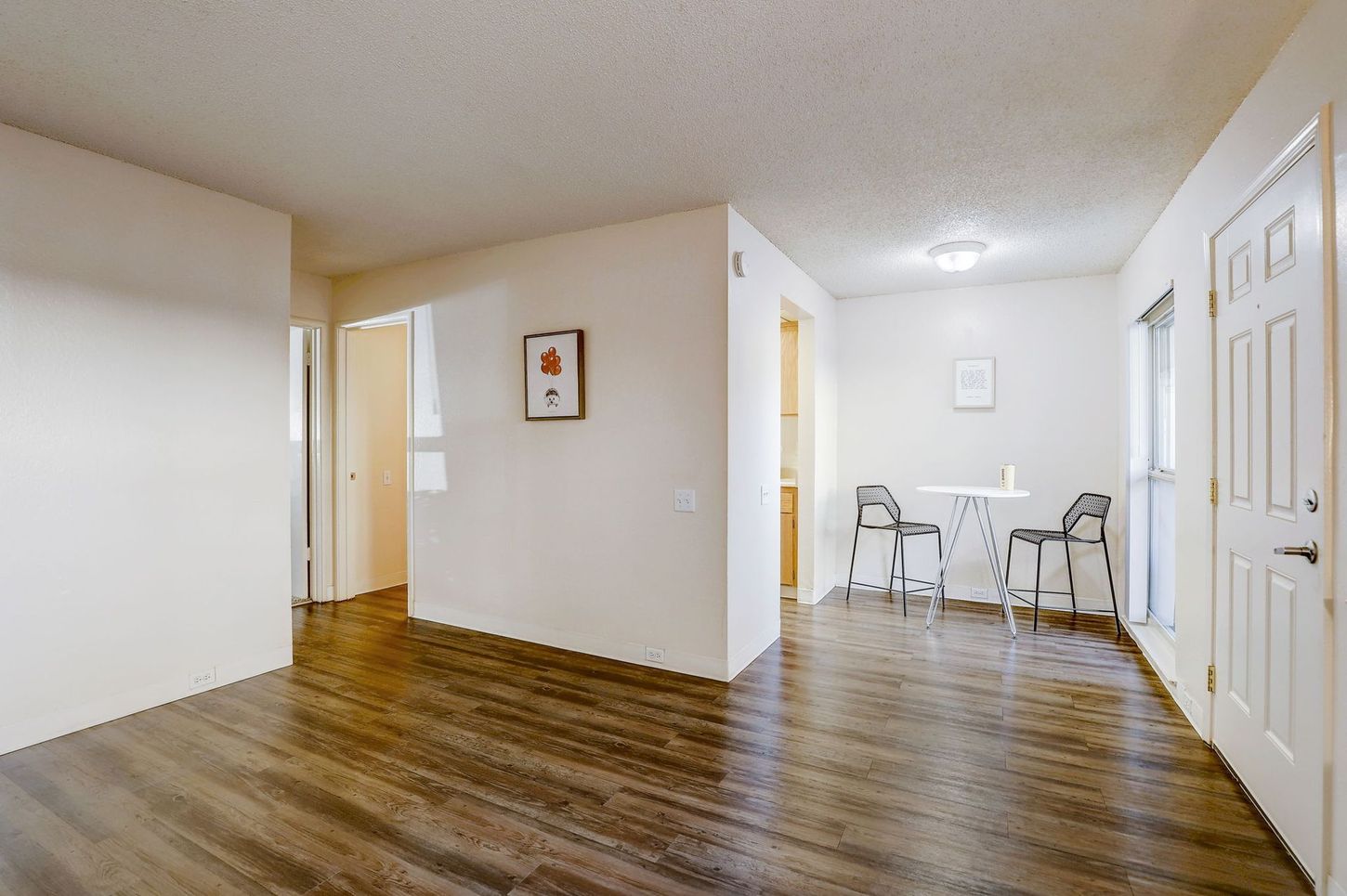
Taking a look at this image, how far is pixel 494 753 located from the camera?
2.61 meters

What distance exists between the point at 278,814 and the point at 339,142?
8.70 feet

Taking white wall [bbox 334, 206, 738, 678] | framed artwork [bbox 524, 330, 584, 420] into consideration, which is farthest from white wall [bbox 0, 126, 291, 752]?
framed artwork [bbox 524, 330, 584, 420]

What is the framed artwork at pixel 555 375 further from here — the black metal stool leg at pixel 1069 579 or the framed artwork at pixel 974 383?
the black metal stool leg at pixel 1069 579

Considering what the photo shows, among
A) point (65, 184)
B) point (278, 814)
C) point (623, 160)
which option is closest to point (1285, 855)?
point (278, 814)

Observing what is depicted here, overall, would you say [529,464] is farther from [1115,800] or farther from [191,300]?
[1115,800]

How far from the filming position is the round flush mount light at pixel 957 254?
400 cm

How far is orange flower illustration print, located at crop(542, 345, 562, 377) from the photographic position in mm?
3955

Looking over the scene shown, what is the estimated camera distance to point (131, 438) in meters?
3.00

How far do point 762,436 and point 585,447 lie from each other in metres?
1.08

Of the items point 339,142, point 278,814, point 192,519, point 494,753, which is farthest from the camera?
point 192,519

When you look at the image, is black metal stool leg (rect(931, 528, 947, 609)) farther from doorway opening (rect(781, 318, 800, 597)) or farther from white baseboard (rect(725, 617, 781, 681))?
white baseboard (rect(725, 617, 781, 681))

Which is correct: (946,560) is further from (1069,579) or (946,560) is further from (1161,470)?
(1161,470)

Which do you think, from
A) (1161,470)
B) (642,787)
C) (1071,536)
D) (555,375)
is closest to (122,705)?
(642,787)

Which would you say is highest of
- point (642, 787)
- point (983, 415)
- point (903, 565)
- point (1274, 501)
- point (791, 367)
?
point (791, 367)
